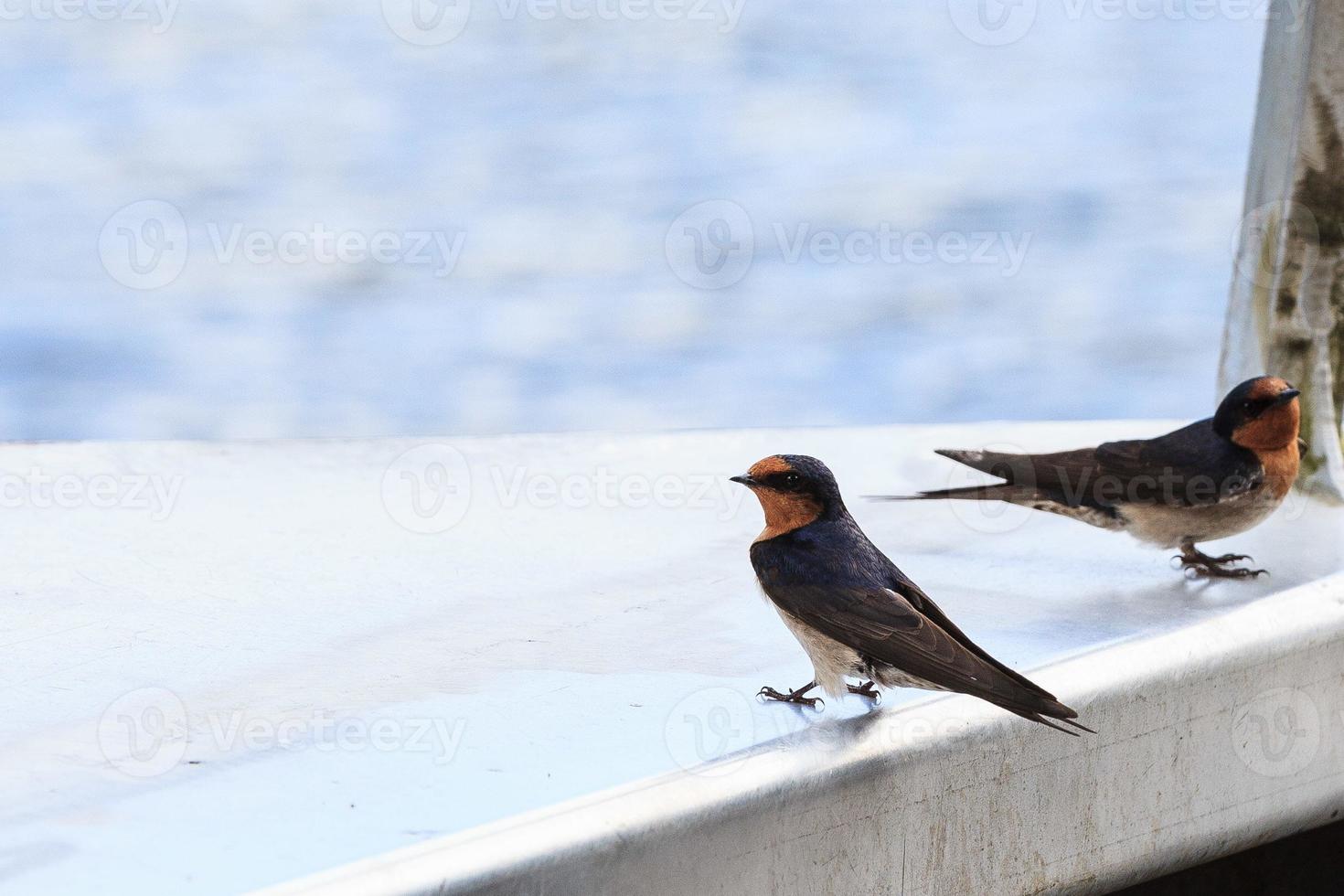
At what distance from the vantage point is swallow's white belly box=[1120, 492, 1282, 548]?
57.8 inches

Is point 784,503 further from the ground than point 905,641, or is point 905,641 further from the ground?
point 784,503

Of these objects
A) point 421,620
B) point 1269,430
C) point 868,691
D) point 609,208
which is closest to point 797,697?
point 868,691

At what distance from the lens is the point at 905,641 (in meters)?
1.05

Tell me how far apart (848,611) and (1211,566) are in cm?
58

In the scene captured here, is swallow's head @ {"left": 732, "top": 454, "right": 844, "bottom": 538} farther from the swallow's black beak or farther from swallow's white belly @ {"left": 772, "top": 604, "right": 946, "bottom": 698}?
the swallow's black beak

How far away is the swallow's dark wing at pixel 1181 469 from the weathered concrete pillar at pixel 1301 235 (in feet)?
0.90

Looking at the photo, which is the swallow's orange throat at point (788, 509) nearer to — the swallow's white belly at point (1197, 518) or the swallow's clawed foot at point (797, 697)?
the swallow's clawed foot at point (797, 697)

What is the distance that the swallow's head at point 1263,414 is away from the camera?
1467 millimetres

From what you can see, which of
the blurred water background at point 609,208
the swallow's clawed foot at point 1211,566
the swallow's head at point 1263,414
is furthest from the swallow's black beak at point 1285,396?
the blurred water background at point 609,208

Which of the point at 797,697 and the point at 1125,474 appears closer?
the point at 797,697

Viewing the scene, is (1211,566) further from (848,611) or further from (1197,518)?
(848,611)

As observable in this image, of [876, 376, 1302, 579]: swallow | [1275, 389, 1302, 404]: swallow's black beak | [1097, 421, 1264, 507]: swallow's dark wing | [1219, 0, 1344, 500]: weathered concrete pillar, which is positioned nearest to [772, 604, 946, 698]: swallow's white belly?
[876, 376, 1302, 579]: swallow

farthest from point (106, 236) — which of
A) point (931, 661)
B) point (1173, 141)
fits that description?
point (931, 661)

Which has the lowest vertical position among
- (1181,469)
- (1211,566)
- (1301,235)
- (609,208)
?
(1211,566)
